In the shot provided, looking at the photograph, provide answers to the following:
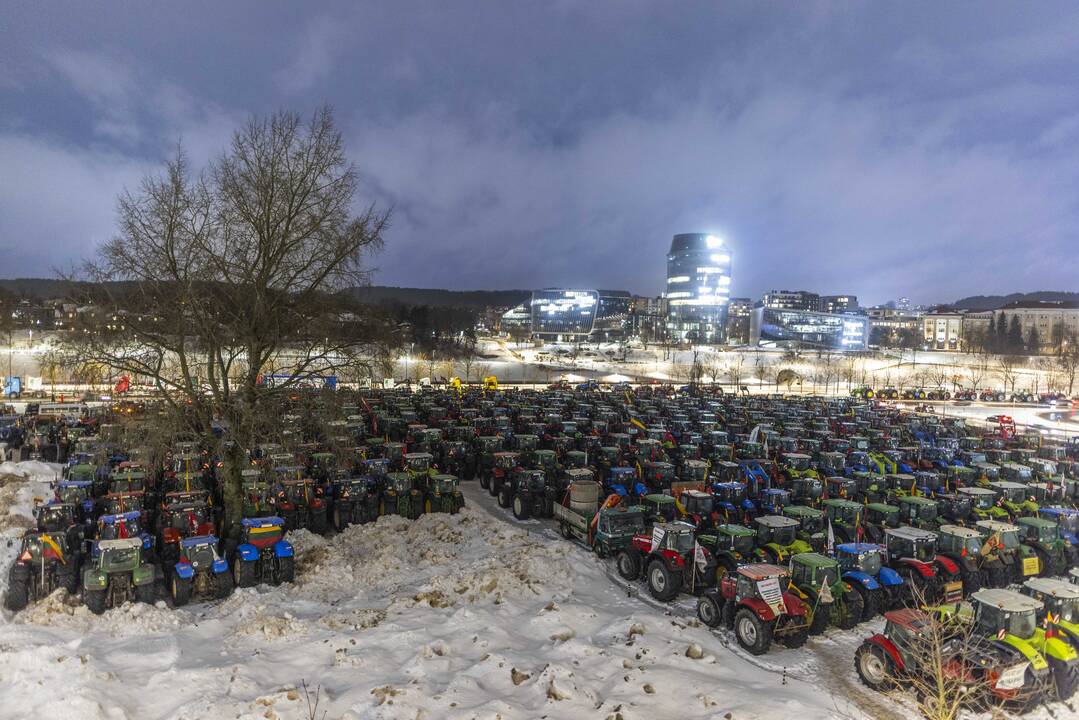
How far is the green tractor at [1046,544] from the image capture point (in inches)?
580

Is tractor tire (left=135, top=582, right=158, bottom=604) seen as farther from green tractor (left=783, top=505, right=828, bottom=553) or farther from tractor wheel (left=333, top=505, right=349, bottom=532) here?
green tractor (left=783, top=505, right=828, bottom=553)

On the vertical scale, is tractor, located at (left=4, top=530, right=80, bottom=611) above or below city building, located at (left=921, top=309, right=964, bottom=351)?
below

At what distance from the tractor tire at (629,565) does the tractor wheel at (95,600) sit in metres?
10.5

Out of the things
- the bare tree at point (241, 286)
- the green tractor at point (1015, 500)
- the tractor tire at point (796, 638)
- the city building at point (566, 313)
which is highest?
the city building at point (566, 313)

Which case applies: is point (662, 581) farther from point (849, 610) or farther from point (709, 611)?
point (849, 610)

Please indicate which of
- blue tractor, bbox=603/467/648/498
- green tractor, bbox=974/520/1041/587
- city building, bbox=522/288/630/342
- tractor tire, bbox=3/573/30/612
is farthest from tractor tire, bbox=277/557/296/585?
city building, bbox=522/288/630/342

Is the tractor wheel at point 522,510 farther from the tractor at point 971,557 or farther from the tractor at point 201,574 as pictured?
the tractor at point 971,557

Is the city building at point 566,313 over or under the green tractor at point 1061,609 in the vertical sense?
over

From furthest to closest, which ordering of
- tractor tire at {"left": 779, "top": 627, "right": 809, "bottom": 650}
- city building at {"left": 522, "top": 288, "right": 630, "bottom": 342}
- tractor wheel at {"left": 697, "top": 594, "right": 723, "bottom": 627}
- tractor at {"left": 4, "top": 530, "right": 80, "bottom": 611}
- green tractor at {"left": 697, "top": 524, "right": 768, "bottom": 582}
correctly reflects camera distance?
city building at {"left": 522, "top": 288, "right": 630, "bottom": 342} → green tractor at {"left": 697, "top": 524, "right": 768, "bottom": 582} → tractor at {"left": 4, "top": 530, "right": 80, "bottom": 611} → tractor wheel at {"left": 697, "top": 594, "right": 723, "bottom": 627} → tractor tire at {"left": 779, "top": 627, "right": 809, "bottom": 650}

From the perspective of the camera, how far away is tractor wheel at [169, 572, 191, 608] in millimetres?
12102

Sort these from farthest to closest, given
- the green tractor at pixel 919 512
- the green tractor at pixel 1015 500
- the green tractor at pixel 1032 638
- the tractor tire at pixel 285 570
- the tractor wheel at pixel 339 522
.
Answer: the green tractor at pixel 1015 500 → the tractor wheel at pixel 339 522 → the green tractor at pixel 919 512 → the tractor tire at pixel 285 570 → the green tractor at pixel 1032 638

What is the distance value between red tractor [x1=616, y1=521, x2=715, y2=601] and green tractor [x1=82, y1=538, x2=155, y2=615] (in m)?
9.99

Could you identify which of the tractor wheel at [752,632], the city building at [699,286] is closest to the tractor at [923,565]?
the tractor wheel at [752,632]

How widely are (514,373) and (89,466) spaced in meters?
63.9
